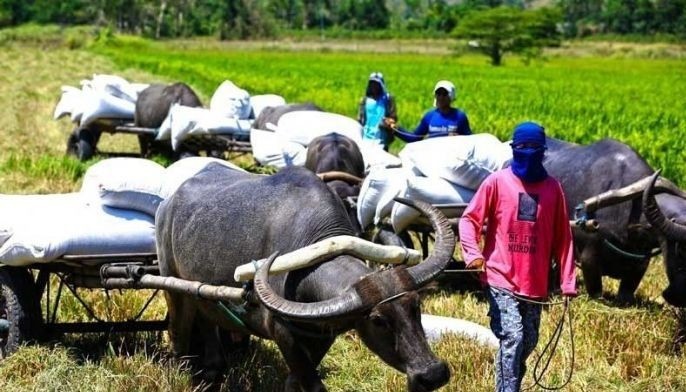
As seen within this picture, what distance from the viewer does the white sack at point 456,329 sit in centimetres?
655

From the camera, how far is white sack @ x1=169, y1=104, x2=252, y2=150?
12995mm

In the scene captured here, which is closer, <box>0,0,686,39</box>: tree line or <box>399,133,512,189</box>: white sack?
<box>399,133,512,189</box>: white sack

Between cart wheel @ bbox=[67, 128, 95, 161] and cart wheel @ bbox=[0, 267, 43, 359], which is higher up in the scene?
cart wheel @ bbox=[0, 267, 43, 359]

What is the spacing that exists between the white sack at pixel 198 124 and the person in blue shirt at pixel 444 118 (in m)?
3.98

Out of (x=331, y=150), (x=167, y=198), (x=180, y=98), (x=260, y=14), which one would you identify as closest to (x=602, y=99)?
(x=180, y=98)

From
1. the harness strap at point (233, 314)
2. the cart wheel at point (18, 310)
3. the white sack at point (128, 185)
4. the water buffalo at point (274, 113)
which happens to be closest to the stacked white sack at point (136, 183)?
the white sack at point (128, 185)

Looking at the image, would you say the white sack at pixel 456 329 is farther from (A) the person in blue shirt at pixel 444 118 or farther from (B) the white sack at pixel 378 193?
(A) the person in blue shirt at pixel 444 118

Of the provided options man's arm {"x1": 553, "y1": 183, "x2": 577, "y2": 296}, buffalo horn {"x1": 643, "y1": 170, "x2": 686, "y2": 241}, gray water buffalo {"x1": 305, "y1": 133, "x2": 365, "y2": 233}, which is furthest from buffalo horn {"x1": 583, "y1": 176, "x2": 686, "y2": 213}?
gray water buffalo {"x1": 305, "y1": 133, "x2": 365, "y2": 233}

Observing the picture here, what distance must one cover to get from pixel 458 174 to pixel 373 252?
3571 mm

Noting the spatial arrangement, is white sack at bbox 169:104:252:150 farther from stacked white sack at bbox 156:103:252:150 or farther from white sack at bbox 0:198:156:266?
white sack at bbox 0:198:156:266

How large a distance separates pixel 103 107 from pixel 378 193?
804 cm

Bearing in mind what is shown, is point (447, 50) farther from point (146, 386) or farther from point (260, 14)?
point (146, 386)

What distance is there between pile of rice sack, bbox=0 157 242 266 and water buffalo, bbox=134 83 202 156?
27.2 ft

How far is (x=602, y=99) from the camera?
2759 cm
